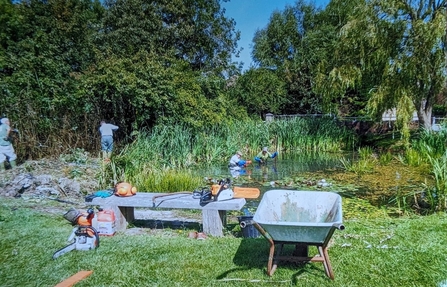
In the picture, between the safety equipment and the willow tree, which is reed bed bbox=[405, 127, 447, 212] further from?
the safety equipment

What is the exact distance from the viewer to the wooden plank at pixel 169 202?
11.8ft

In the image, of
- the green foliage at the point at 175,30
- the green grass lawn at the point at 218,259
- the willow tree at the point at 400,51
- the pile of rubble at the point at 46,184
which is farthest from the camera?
the green foliage at the point at 175,30

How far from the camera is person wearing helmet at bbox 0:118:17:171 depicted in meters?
6.73

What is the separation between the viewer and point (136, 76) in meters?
9.11

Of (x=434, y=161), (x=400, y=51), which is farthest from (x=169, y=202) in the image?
(x=400, y=51)

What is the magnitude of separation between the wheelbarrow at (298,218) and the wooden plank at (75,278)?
1442 millimetres

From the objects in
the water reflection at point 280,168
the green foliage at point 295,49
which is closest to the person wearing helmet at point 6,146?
the water reflection at point 280,168

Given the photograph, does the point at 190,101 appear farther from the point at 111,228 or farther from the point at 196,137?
the point at 111,228

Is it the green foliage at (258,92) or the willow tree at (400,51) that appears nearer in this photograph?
the willow tree at (400,51)

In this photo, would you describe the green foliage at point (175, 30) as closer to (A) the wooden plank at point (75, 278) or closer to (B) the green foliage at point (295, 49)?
(B) the green foliage at point (295, 49)

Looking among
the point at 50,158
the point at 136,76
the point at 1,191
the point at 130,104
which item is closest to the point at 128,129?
the point at 130,104

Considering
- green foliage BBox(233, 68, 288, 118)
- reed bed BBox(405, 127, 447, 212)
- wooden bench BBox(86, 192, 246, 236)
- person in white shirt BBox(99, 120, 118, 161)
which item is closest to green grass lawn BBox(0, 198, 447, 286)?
wooden bench BBox(86, 192, 246, 236)

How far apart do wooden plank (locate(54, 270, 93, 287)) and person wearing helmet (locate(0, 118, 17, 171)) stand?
210 inches

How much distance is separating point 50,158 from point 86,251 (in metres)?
4.98
